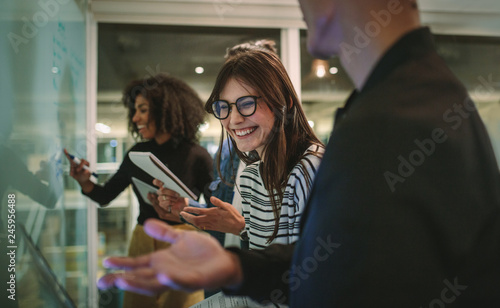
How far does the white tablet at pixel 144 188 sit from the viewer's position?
182 centimetres

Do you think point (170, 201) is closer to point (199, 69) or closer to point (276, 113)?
point (276, 113)

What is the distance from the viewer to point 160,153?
7.09 feet

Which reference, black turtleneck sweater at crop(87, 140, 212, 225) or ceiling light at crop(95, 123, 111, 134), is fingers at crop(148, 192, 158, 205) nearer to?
black turtleneck sweater at crop(87, 140, 212, 225)

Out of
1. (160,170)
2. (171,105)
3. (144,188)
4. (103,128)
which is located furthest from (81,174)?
(103,128)

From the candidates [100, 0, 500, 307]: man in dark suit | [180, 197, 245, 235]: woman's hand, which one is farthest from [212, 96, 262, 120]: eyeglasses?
[100, 0, 500, 307]: man in dark suit

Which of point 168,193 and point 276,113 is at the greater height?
point 276,113

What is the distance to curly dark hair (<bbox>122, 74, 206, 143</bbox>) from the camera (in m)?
2.20

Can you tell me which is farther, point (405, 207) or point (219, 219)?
point (219, 219)

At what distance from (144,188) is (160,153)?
0.32 metres

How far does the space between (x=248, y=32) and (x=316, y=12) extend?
9.00 feet

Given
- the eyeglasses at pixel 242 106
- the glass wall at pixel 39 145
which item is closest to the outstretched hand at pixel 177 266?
the eyeglasses at pixel 242 106

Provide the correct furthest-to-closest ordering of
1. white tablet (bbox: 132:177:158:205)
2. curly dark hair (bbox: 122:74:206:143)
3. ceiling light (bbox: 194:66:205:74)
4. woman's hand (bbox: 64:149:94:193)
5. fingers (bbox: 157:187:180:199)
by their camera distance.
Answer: ceiling light (bbox: 194:66:205:74), curly dark hair (bbox: 122:74:206:143), woman's hand (bbox: 64:149:94:193), white tablet (bbox: 132:177:158:205), fingers (bbox: 157:187:180:199)

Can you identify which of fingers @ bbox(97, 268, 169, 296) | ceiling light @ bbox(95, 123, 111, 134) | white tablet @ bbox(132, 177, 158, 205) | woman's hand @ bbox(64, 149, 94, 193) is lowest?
fingers @ bbox(97, 268, 169, 296)

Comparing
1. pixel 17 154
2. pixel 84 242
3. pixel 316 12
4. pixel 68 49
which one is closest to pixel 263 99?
pixel 316 12
